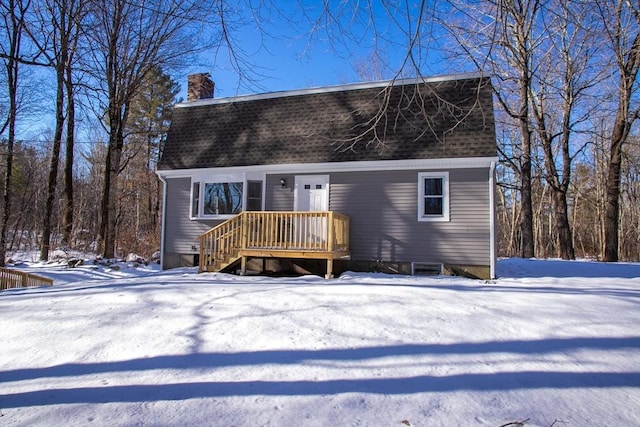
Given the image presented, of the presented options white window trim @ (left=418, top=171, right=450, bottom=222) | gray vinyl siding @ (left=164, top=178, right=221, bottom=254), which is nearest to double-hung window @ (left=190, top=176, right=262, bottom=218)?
gray vinyl siding @ (left=164, top=178, right=221, bottom=254)

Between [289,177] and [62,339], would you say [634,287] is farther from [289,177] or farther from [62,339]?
[62,339]

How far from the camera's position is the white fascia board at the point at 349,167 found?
1010 cm

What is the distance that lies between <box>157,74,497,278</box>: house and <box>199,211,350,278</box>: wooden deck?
0.03 m

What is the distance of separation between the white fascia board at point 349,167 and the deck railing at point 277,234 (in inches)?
60.6

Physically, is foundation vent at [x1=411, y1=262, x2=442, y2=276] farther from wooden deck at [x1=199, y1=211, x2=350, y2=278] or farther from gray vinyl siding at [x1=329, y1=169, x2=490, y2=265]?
wooden deck at [x1=199, y1=211, x2=350, y2=278]

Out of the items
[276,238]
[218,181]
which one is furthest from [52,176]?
[276,238]

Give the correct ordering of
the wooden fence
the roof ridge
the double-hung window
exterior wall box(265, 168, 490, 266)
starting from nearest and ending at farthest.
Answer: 1. the wooden fence
2. exterior wall box(265, 168, 490, 266)
3. the roof ridge
4. the double-hung window

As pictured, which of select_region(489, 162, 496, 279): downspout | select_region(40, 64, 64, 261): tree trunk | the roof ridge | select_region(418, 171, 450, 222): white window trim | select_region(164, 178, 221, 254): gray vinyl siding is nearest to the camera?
select_region(489, 162, 496, 279): downspout

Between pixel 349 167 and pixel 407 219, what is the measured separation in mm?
2198

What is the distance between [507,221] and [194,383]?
33366 millimetres

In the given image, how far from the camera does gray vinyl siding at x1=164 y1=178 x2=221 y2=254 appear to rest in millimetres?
12508

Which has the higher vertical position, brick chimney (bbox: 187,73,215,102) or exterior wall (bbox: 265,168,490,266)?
brick chimney (bbox: 187,73,215,102)

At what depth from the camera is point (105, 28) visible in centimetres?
1387

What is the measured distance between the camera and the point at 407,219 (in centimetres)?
1060
